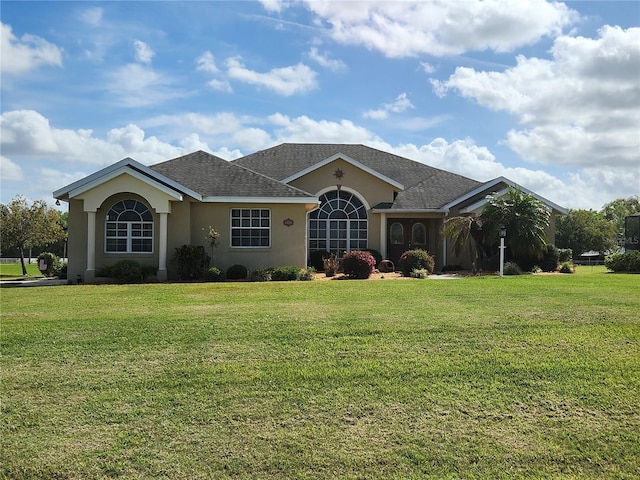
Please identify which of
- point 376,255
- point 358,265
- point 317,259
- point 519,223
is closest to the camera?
point 358,265

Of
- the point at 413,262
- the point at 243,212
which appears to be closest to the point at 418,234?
the point at 413,262

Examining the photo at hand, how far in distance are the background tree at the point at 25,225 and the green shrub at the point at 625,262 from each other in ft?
102

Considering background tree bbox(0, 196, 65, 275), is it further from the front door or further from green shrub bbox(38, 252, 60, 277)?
the front door

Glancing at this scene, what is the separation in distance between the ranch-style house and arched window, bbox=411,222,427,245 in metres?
0.14

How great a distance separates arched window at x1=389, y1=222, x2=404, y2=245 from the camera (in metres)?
26.6

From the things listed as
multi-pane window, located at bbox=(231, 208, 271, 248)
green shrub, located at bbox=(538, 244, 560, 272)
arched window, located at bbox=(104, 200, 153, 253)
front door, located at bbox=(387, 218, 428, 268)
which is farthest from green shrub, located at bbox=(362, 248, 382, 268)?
arched window, located at bbox=(104, 200, 153, 253)

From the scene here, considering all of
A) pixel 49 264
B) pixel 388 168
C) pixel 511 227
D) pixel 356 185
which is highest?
pixel 388 168

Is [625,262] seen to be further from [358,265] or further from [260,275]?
[260,275]

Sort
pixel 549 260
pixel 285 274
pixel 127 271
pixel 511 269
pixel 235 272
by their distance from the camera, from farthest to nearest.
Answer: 1. pixel 549 260
2. pixel 511 269
3. pixel 235 272
4. pixel 285 274
5. pixel 127 271

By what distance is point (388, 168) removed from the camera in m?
29.8

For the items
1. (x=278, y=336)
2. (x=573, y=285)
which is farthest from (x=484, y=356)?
(x=573, y=285)

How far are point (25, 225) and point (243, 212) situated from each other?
19.1 meters

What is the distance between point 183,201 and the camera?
20359 millimetres

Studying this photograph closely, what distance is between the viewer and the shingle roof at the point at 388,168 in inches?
1041
